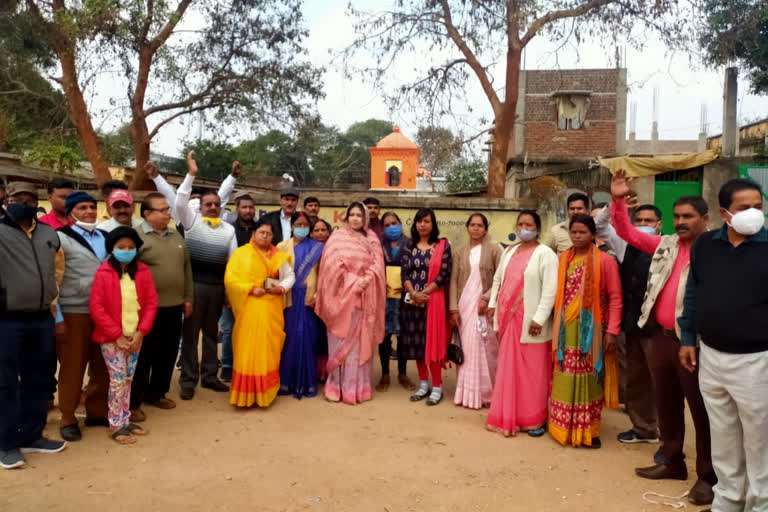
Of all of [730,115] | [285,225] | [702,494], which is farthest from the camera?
[730,115]

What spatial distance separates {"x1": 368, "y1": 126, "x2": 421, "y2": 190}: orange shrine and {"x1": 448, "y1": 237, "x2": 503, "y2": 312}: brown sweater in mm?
26433

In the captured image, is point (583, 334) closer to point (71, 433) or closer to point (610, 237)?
point (610, 237)

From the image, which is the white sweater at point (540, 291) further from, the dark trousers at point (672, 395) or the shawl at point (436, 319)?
the shawl at point (436, 319)

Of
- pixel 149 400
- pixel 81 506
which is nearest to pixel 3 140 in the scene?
pixel 149 400

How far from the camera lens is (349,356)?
5.59 m

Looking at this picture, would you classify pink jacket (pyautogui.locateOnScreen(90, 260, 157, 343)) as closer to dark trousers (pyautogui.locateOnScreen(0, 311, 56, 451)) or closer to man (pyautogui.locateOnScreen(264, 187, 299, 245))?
dark trousers (pyautogui.locateOnScreen(0, 311, 56, 451))

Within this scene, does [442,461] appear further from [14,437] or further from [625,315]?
[14,437]

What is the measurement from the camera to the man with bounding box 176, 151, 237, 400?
222 inches

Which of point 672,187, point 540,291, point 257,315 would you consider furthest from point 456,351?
point 672,187

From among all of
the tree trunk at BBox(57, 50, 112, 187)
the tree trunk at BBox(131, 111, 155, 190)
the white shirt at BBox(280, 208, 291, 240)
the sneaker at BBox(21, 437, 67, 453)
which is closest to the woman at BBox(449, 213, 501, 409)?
the white shirt at BBox(280, 208, 291, 240)

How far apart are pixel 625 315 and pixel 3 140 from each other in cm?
1525

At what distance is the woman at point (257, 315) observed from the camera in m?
5.25

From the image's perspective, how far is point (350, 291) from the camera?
5531 millimetres

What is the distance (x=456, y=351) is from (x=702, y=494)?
2.33 m
